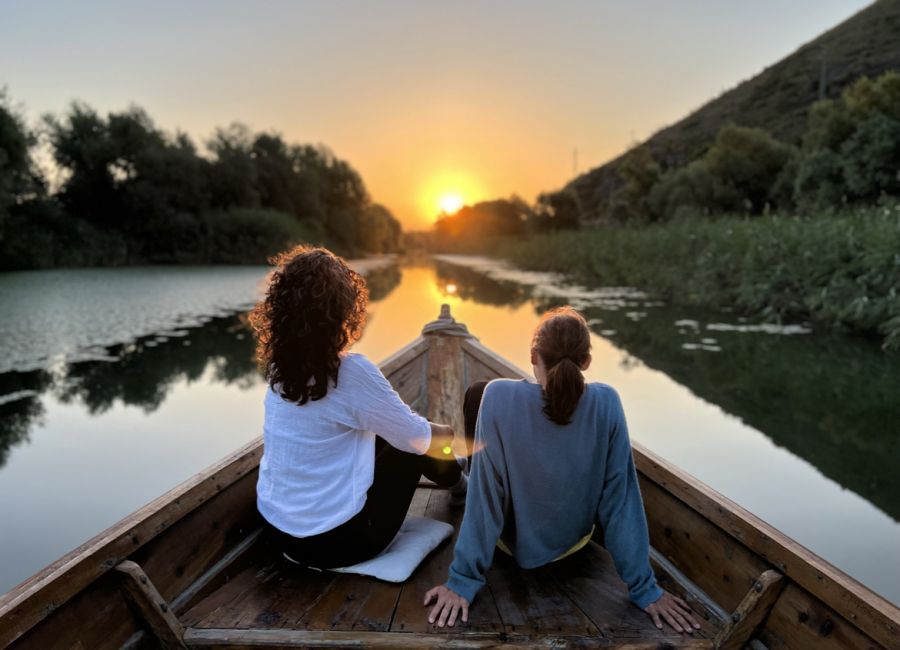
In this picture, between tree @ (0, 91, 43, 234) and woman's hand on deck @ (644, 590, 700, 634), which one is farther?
tree @ (0, 91, 43, 234)

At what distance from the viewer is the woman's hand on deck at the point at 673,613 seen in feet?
5.32

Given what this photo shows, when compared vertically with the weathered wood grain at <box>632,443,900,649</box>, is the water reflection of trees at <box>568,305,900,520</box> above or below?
below

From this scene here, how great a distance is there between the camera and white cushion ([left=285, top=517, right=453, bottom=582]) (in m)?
1.84

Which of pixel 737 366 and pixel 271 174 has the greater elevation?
pixel 271 174

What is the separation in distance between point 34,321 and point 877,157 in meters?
19.7

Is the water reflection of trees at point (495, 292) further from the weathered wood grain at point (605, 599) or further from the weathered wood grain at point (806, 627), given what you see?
the weathered wood grain at point (806, 627)

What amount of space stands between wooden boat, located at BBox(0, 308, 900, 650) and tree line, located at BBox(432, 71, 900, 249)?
393 inches

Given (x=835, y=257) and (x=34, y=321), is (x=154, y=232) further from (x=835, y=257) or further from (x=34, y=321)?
(x=835, y=257)

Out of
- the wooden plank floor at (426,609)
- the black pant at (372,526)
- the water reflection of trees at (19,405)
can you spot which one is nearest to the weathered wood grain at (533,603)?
the wooden plank floor at (426,609)

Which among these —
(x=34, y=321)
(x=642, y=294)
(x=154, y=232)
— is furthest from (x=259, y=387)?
(x=154, y=232)

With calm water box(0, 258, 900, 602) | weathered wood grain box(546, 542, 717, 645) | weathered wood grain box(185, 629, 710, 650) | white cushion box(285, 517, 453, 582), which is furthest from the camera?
calm water box(0, 258, 900, 602)

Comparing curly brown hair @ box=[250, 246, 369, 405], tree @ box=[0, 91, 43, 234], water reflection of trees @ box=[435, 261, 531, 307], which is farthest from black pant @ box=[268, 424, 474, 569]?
tree @ box=[0, 91, 43, 234]

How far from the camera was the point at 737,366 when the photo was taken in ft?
23.2

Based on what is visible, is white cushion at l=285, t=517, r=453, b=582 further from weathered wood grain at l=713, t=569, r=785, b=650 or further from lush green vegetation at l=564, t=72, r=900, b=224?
lush green vegetation at l=564, t=72, r=900, b=224
